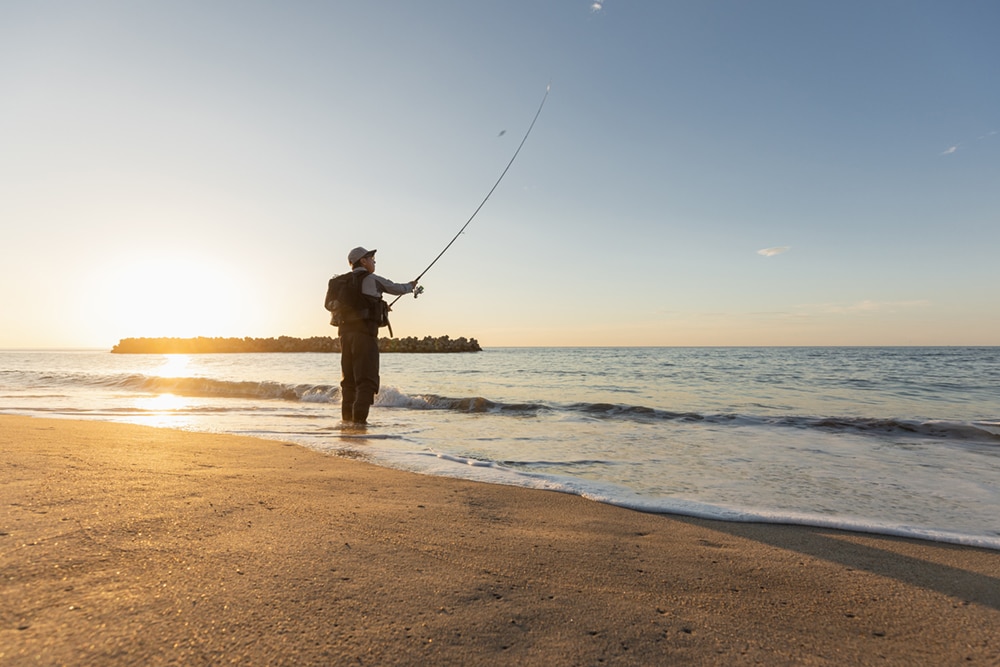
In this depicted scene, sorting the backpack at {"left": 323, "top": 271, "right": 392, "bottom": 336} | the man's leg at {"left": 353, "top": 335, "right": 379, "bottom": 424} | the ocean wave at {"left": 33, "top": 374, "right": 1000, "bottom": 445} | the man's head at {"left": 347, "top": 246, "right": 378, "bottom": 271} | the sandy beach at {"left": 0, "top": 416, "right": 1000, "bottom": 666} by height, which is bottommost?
the ocean wave at {"left": 33, "top": 374, "right": 1000, "bottom": 445}

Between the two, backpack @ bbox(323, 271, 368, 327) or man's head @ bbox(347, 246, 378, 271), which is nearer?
backpack @ bbox(323, 271, 368, 327)

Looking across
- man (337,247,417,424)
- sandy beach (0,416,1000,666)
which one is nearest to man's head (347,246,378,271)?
man (337,247,417,424)

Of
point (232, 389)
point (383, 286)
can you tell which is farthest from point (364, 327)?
point (232, 389)

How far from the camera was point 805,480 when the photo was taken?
179 inches

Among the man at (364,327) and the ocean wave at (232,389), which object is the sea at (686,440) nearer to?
the ocean wave at (232,389)

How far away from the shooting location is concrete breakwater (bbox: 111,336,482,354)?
56.5m

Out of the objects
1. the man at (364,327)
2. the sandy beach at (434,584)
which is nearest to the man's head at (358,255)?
the man at (364,327)

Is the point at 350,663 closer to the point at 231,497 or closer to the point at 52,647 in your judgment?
the point at 52,647

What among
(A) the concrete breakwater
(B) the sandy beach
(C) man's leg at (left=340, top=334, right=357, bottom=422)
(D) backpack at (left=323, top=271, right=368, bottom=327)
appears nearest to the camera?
(B) the sandy beach

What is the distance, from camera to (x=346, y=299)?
720cm

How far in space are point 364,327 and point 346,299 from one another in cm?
47

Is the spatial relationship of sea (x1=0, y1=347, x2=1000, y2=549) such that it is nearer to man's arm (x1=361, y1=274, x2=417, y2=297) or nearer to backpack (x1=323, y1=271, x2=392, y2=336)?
backpack (x1=323, y1=271, x2=392, y2=336)

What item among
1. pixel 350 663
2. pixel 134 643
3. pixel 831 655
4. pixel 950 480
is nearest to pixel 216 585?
pixel 134 643

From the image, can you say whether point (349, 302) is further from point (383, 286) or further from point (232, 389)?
point (232, 389)
